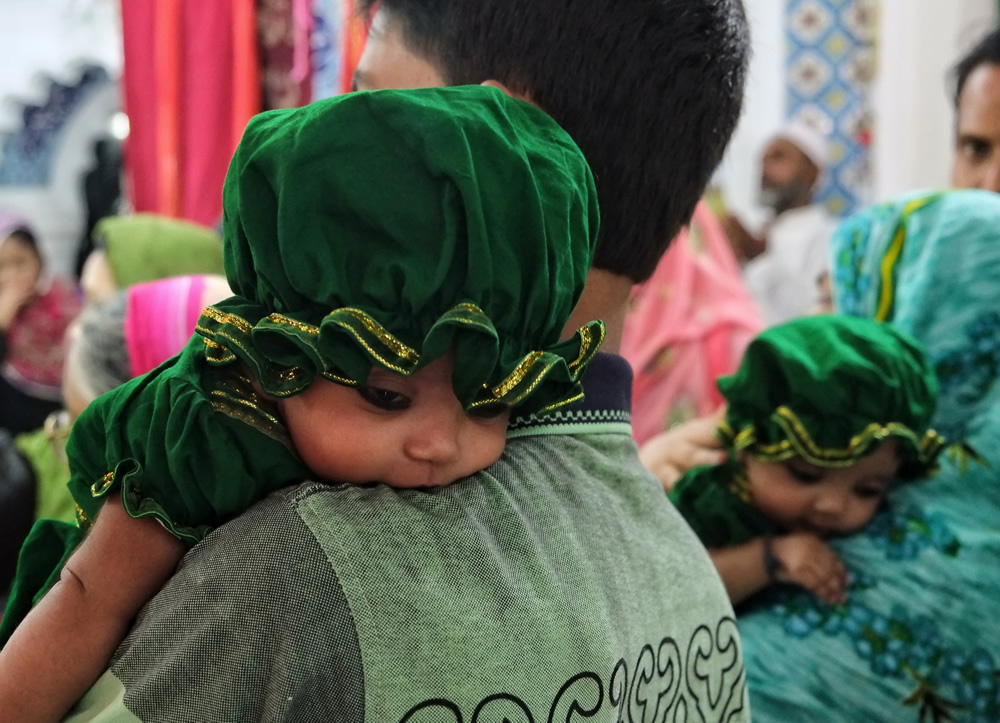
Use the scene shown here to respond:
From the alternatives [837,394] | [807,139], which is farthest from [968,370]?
[807,139]

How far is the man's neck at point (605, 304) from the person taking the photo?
86cm

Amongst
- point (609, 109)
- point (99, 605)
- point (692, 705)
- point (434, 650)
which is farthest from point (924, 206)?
point (99, 605)

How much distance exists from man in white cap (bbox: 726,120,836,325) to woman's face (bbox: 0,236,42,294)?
230cm

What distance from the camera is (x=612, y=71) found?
84 cm

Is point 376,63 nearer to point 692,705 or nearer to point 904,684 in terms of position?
point 692,705

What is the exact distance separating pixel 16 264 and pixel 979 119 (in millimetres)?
2542

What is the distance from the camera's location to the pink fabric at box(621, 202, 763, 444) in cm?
204

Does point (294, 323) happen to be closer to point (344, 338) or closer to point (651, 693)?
point (344, 338)

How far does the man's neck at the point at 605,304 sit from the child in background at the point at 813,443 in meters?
0.52

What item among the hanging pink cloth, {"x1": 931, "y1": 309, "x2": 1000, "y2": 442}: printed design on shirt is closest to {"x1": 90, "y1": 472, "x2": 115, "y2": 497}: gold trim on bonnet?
{"x1": 931, "y1": 309, "x2": 1000, "y2": 442}: printed design on shirt

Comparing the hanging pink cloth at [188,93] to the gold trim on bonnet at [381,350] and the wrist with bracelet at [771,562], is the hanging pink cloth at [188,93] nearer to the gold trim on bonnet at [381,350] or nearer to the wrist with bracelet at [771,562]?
the wrist with bracelet at [771,562]

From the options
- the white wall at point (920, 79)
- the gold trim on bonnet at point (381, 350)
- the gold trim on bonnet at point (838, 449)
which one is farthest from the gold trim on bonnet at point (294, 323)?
the white wall at point (920, 79)

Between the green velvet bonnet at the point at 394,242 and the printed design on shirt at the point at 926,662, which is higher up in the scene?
the green velvet bonnet at the point at 394,242

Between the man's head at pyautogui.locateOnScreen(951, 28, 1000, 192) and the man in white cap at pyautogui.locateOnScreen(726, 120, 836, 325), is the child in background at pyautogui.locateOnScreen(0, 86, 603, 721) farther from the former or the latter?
the man in white cap at pyautogui.locateOnScreen(726, 120, 836, 325)
